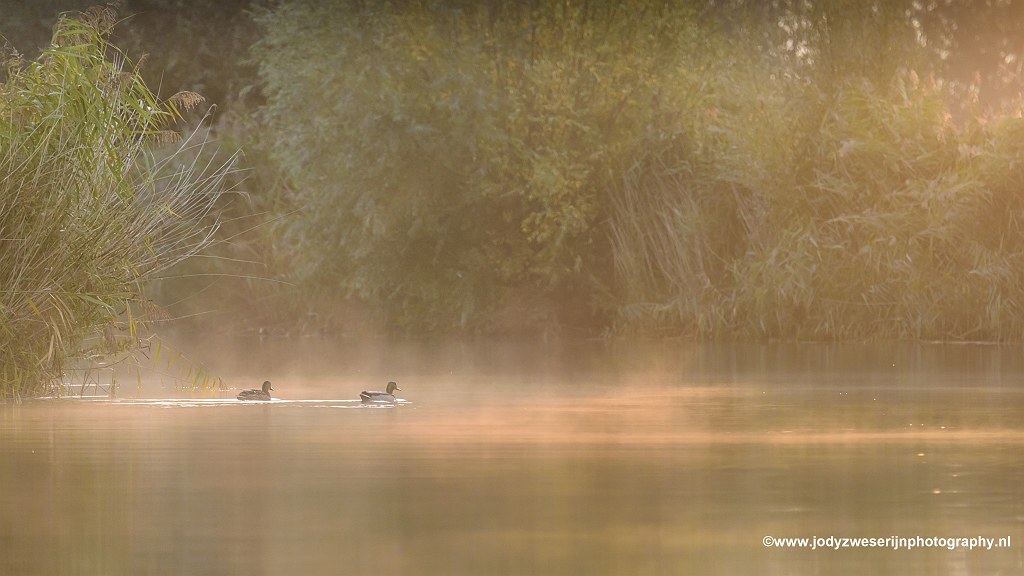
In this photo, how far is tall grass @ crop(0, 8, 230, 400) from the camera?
48.5ft

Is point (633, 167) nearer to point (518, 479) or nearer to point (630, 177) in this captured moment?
point (630, 177)

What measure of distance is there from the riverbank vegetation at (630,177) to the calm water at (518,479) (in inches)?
397

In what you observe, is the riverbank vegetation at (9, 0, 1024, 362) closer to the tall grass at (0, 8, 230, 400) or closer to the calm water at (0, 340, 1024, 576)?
the calm water at (0, 340, 1024, 576)

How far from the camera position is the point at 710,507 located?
31.9ft

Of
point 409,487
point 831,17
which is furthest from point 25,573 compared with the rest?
point 831,17

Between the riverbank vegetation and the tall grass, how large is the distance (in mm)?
14265

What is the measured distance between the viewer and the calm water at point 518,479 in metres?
8.23

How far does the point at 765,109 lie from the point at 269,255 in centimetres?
963

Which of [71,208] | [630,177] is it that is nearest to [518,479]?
[71,208]

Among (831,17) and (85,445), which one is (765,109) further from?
(85,445)

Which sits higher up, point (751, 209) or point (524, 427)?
point (751, 209)

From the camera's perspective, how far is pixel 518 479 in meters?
10.9

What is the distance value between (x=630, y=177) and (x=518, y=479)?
22111 millimetres

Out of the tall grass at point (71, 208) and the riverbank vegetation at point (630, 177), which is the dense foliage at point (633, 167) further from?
the tall grass at point (71, 208)
